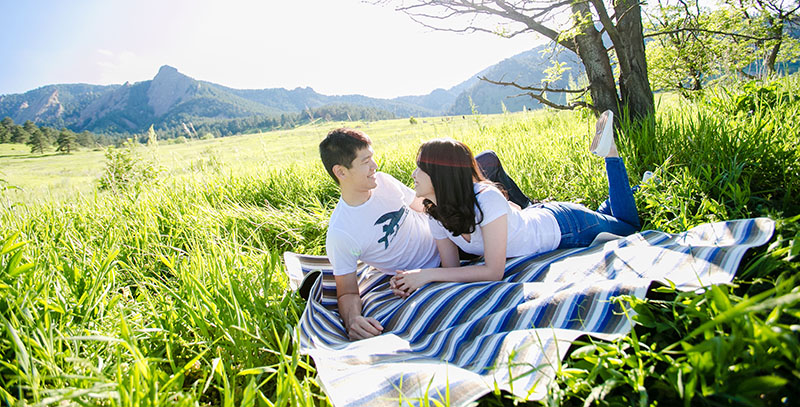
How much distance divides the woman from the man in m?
0.25

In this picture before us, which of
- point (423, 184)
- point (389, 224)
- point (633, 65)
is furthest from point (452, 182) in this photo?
point (633, 65)

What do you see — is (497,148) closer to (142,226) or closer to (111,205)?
(142,226)

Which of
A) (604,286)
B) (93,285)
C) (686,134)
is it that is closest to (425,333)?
(604,286)

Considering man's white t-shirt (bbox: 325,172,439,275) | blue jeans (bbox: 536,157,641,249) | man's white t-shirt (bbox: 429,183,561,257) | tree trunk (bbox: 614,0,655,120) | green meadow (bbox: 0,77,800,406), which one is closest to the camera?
green meadow (bbox: 0,77,800,406)

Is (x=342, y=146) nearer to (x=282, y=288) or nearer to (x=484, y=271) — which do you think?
(x=282, y=288)

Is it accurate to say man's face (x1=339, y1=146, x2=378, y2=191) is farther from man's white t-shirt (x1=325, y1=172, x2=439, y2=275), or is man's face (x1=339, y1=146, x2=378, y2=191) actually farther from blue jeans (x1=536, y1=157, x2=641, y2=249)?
blue jeans (x1=536, y1=157, x2=641, y2=249)

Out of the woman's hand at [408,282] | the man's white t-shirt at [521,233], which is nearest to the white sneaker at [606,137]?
the man's white t-shirt at [521,233]

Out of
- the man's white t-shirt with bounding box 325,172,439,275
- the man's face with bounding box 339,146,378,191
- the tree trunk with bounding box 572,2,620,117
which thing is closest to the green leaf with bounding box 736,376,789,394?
the man's white t-shirt with bounding box 325,172,439,275

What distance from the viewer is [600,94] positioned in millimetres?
3715

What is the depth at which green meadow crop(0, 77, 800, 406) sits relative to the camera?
101cm

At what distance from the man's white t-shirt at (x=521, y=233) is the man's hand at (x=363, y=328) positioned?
70cm

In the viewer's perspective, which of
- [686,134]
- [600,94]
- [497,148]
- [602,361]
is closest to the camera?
[602,361]

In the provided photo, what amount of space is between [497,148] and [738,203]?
111 inches

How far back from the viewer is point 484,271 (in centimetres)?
210
